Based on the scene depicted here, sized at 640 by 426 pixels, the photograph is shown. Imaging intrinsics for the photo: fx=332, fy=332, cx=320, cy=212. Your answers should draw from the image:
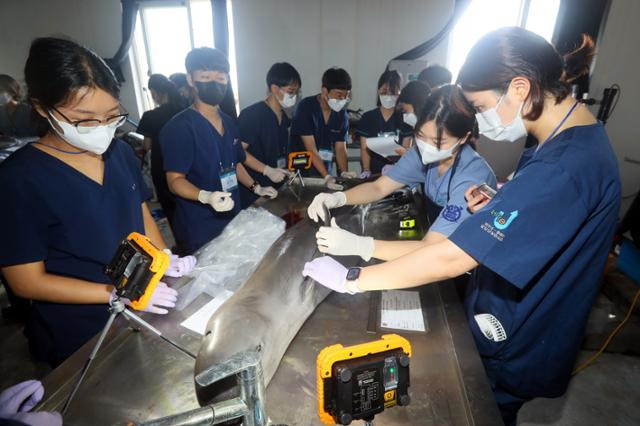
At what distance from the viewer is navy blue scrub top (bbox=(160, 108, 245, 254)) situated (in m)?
1.79

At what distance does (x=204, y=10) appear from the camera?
5285 mm

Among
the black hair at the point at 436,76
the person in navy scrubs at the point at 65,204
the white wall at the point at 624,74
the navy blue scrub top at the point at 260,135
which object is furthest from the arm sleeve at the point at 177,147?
the white wall at the point at 624,74

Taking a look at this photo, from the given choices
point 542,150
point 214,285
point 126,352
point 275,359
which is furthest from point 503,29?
point 126,352

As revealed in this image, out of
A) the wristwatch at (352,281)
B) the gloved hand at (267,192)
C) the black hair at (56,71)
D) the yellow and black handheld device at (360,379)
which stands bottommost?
the gloved hand at (267,192)

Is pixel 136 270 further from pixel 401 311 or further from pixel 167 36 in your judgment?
pixel 167 36

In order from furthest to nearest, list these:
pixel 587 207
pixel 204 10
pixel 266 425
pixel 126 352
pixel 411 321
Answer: pixel 204 10, pixel 411 321, pixel 126 352, pixel 587 207, pixel 266 425

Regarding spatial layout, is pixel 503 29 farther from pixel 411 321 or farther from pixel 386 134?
pixel 386 134

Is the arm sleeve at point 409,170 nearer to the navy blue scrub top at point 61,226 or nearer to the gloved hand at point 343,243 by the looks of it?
the gloved hand at point 343,243

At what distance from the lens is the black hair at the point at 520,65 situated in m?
0.91

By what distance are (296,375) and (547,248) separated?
0.75 m

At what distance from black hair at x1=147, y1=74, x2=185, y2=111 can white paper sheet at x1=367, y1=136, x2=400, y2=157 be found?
1843 mm

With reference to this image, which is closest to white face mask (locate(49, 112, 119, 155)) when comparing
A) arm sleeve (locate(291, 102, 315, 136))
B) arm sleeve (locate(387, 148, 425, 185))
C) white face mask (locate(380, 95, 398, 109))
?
arm sleeve (locate(387, 148, 425, 185))

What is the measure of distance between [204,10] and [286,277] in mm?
5649

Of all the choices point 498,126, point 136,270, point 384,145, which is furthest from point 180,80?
point 498,126
